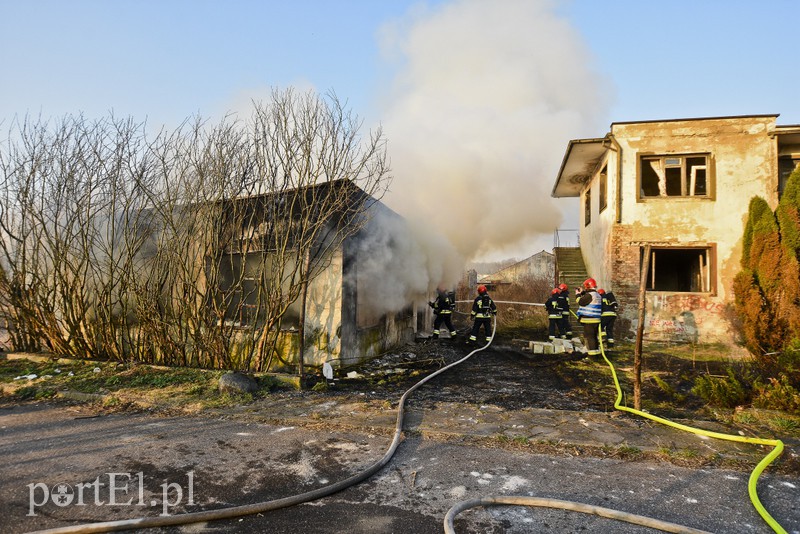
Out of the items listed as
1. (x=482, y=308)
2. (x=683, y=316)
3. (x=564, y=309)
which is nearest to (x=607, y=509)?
(x=482, y=308)

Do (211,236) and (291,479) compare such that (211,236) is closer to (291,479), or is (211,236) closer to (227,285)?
(227,285)

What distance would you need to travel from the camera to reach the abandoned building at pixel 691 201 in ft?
34.1

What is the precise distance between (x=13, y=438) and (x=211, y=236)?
362 cm

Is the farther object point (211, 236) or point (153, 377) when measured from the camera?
point (211, 236)

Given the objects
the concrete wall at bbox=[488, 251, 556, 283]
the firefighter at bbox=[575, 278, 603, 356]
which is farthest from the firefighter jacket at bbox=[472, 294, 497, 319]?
the concrete wall at bbox=[488, 251, 556, 283]

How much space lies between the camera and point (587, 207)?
15.2m

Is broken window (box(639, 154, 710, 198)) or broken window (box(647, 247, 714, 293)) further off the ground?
broken window (box(639, 154, 710, 198))

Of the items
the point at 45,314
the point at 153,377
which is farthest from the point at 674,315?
the point at 45,314

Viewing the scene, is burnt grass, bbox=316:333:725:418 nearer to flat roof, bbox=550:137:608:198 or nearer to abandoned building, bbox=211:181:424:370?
abandoned building, bbox=211:181:424:370

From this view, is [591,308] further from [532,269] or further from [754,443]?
[532,269]

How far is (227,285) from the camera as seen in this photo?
8.75 metres

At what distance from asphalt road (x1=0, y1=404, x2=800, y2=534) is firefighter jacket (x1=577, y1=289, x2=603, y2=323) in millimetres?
6188

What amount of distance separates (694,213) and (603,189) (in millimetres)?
2521

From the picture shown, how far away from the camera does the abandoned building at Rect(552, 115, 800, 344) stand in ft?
34.1
